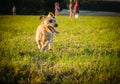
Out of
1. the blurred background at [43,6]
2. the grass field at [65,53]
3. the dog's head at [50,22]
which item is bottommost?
the grass field at [65,53]

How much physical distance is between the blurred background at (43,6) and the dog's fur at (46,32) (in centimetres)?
24

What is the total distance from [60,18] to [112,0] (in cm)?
73

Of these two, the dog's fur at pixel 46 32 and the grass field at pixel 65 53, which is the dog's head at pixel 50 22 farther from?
the grass field at pixel 65 53

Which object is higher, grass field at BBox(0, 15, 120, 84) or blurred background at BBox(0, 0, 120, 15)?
blurred background at BBox(0, 0, 120, 15)

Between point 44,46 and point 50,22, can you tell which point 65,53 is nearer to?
point 44,46

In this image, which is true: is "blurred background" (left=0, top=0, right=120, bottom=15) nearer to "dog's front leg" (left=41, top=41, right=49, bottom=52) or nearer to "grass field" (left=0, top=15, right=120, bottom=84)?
"grass field" (left=0, top=15, right=120, bottom=84)

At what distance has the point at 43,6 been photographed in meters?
4.47

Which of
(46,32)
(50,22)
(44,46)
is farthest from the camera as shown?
(44,46)

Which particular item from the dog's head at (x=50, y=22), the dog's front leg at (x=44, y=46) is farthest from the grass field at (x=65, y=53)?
the dog's head at (x=50, y=22)

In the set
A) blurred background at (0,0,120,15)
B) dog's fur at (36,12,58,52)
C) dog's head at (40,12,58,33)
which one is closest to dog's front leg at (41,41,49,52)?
dog's fur at (36,12,58,52)

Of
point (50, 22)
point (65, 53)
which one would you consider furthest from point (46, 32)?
point (65, 53)

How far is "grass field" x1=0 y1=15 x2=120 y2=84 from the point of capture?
410 centimetres

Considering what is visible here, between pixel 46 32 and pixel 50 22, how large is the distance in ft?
0.57

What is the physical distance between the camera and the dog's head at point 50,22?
4.21 meters
